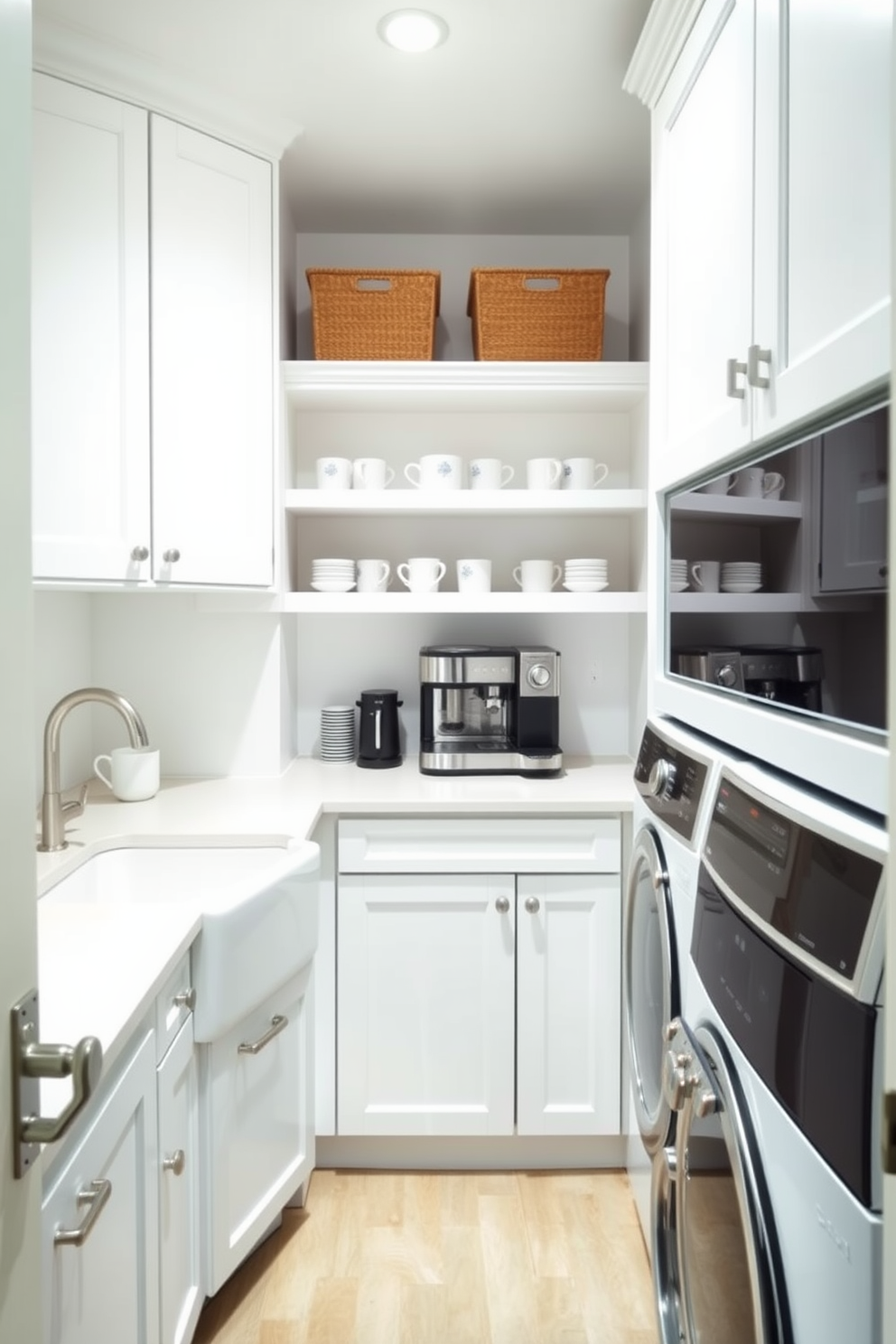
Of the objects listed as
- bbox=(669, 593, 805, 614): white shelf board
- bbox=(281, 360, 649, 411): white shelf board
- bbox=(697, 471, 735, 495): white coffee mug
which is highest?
bbox=(281, 360, 649, 411): white shelf board

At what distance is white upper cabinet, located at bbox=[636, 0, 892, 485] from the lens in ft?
2.78

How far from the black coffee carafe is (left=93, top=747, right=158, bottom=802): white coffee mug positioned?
0.56m

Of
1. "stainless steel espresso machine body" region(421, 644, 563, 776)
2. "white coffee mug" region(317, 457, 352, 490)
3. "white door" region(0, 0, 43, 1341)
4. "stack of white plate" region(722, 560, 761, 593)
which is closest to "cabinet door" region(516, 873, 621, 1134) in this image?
"stainless steel espresso machine body" region(421, 644, 563, 776)

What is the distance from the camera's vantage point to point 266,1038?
165cm

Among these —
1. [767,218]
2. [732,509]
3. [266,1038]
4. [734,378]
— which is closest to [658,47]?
[767,218]

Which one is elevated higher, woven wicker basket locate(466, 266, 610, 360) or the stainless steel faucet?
woven wicker basket locate(466, 266, 610, 360)

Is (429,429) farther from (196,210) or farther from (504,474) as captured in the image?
(196,210)

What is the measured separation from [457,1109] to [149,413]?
173 cm

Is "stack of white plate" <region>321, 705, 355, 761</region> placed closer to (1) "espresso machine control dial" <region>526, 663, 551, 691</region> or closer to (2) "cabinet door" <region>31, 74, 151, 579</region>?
(1) "espresso machine control dial" <region>526, 663, 551, 691</region>

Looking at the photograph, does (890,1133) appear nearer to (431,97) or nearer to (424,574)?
(424,574)

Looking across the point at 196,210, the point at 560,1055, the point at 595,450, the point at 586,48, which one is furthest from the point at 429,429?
the point at 560,1055

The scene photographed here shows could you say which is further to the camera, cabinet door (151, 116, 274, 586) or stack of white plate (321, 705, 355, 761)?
stack of white plate (321, 705, 355, 761)

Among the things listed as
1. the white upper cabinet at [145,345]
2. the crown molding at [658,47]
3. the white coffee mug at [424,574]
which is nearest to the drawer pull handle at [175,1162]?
the white upper cabinet at [145,345]

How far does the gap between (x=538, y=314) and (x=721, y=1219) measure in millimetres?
1986
